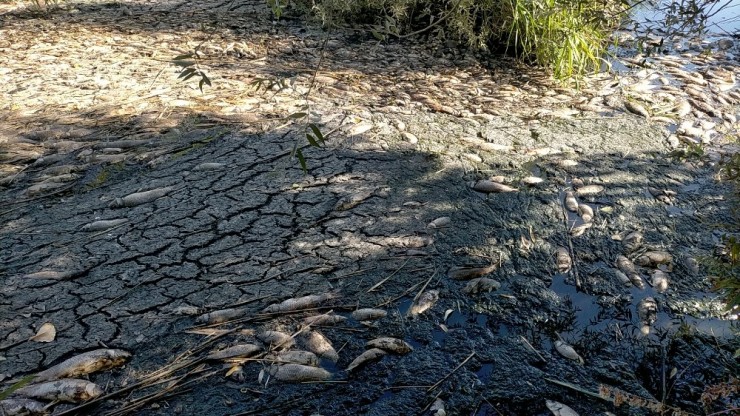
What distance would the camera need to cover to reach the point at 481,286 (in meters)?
2.47

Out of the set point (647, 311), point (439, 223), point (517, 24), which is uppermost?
point (517, 24)

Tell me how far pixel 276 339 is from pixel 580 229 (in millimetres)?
1487

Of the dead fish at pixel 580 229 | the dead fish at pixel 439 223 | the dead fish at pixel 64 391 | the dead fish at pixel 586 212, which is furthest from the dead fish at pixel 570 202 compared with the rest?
the dead fish at pixel 64 391

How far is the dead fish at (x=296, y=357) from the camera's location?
209 centimetres

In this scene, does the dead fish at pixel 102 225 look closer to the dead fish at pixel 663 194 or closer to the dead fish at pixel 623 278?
the dead fish at pixel 623 278

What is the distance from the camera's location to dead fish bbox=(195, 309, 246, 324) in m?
2.26

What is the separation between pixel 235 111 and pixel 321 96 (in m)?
0.59

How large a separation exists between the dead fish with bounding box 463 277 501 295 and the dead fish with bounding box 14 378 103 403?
4.35ft

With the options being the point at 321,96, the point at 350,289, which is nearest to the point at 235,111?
the point at 321,96

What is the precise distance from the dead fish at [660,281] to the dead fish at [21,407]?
7.17 feet

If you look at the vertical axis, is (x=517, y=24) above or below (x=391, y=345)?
above

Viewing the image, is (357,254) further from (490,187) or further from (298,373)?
(490,187)

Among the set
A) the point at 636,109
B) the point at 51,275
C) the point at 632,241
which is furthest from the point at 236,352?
the point at 636,109

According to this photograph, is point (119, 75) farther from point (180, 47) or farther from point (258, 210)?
point (258, 210)
